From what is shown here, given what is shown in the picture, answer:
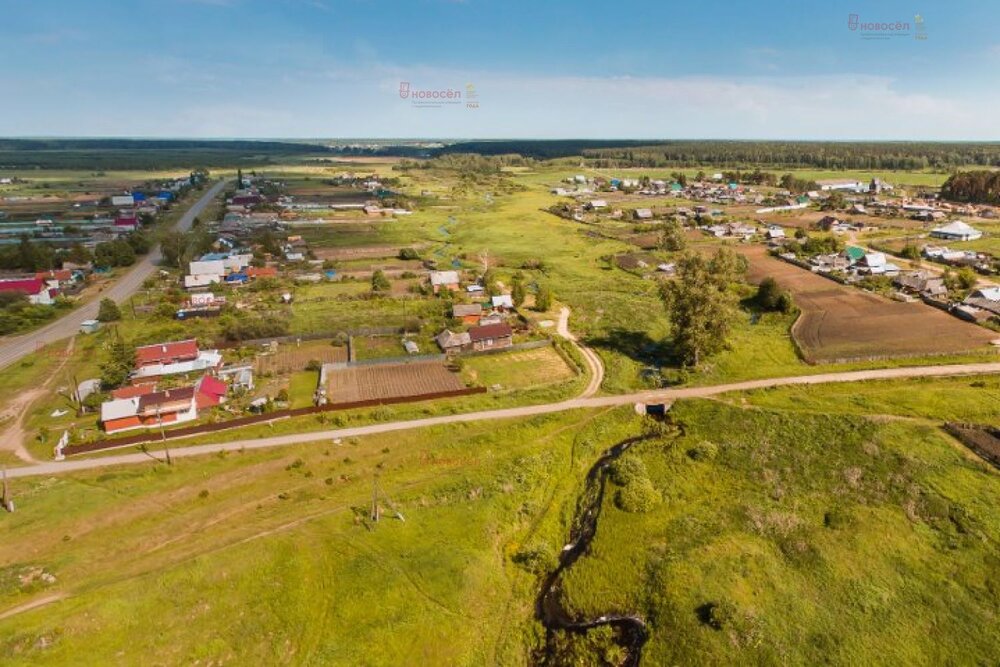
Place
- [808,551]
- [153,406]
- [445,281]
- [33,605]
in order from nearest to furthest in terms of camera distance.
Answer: [33,605]
[808,551]
[153,406]
[445,281]

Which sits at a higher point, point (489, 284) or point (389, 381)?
point (489, 284)

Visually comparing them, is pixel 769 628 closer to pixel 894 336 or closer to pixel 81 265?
pixel 894 336

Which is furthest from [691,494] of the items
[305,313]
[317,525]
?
[305,313]

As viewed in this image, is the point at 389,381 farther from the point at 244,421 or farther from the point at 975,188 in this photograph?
the point at 975,188

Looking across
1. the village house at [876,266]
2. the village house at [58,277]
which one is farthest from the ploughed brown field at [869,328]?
the village house at [58,277]

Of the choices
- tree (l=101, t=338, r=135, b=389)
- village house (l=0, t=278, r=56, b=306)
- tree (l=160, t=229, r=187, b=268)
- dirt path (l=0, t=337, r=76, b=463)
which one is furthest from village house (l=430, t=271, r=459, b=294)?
village house (l=0, t=278, r=56, b=306)

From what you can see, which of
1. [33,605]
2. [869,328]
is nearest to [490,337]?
[33,605]
